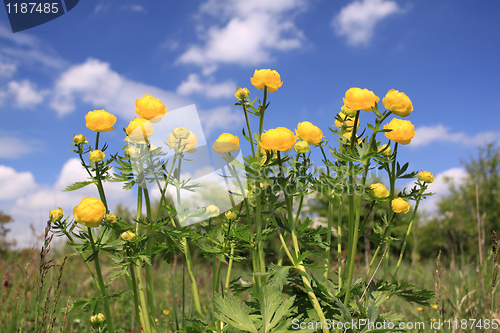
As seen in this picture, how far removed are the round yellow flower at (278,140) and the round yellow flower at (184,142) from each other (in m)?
0.28

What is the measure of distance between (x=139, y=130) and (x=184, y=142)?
0.15 m

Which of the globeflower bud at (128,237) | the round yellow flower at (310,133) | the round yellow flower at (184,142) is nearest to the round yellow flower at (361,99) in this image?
the round yellow flower at (310,133)

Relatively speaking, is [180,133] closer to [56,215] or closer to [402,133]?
[56,215]

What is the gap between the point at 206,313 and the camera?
2.49m

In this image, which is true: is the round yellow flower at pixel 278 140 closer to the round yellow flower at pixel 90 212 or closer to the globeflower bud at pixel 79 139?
the round yellow flower at pixel 90 212

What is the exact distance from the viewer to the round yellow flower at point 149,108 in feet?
3.80

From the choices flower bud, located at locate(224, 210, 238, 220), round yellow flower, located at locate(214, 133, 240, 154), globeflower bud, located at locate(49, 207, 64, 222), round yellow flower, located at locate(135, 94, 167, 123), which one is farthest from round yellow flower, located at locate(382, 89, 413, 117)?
globeflower bud, located at locate(49, 207, 64, 222)

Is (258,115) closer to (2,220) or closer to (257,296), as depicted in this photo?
(257,296)

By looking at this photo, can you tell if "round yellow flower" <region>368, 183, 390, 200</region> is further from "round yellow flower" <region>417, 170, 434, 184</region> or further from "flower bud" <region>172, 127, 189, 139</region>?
"flower bud" <region>172, 127, 189, 139</region>

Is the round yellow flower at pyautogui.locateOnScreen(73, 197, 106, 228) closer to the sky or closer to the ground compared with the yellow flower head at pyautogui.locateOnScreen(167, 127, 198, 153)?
closer to the ground

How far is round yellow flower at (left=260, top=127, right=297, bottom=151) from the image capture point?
102cm

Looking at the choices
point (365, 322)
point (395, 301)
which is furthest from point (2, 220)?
point (365, 322)

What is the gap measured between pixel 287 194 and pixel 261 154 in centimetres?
21

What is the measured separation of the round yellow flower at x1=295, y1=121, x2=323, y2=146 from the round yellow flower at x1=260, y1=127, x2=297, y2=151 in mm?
124
